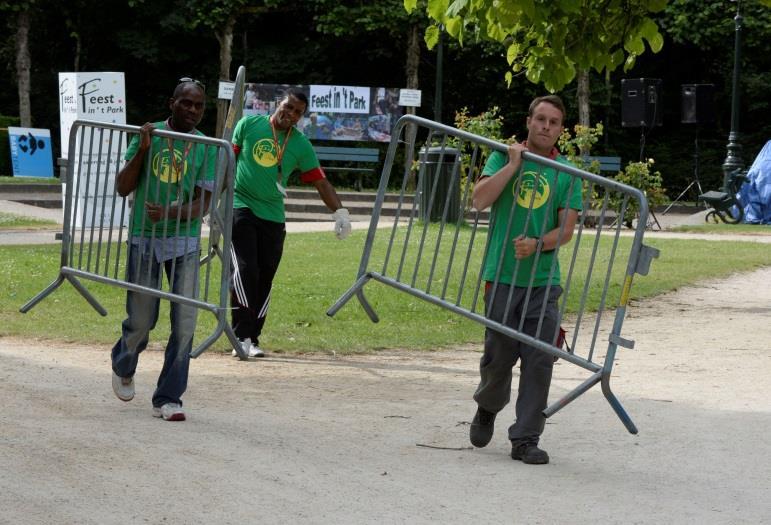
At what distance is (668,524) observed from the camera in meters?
4.96

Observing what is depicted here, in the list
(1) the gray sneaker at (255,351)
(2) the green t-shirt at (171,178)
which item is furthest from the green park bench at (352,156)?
(2) the green t-shirt at (171,178)

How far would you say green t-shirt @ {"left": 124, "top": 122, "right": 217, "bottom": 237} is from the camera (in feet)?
21.9

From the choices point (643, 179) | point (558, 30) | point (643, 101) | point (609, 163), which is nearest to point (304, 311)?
point (558, 30)

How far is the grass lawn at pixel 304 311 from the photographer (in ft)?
31.6

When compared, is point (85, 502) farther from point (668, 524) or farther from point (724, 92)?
point (724, 92)

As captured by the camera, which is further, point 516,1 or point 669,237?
point 669,237

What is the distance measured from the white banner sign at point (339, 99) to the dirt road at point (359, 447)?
850 inches

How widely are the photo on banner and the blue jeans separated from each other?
23.3 meters

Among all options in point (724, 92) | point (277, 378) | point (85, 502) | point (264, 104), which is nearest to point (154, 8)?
point (264, 104)

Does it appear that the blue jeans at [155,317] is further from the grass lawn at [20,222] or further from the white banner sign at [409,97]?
the white banner sign at [409,97]

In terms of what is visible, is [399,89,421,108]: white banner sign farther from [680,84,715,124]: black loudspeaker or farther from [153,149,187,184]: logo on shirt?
[153,149,187,184]: logo on shirt

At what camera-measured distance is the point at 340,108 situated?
1206 inches

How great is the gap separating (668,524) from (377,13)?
1102 inches

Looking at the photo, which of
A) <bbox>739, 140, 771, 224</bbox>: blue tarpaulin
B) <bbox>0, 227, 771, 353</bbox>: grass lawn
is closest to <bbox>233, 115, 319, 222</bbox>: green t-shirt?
<bbox>0, 227, 771, 353</bbox>: grass lawn
